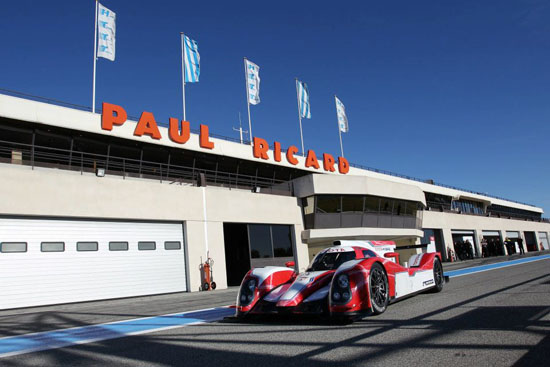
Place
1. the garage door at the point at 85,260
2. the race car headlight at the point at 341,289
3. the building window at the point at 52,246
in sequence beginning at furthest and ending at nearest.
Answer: the building window at the point at 52,246 → the garage door at the point at 85,260 → the race car headlight at the point at 341,289

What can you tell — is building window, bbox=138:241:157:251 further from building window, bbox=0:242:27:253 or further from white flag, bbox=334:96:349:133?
white flag, bbox=334:96:349:133

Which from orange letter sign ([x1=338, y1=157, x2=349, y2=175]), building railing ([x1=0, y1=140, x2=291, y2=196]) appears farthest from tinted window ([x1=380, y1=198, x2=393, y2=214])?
building railing ([x1=0, y1=140, x2=291, y2=196])

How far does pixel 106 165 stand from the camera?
770 inches

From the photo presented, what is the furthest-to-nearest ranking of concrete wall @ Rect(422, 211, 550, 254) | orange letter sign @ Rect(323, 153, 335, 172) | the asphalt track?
concrete wall @ Rect(422, 211, 550, 254), orange letter sign @ Rect(323, 153, 335, 172), the asphalt track

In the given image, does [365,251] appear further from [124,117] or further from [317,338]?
[124,117]

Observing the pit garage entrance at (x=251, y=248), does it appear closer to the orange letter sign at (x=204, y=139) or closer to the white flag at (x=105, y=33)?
the orange letter sign at (x=204, y=139)

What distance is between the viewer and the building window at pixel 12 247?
12999 mm

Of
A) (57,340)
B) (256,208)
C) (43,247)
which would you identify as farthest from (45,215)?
(256,208)

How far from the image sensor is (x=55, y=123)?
57.3 feet

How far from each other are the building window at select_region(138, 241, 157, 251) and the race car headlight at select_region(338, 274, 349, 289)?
41.3 ft

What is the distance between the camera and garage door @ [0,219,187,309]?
13173 mm

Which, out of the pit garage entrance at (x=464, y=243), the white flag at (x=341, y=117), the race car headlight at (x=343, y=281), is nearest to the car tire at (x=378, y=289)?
the race car headlight at (x=343, y=281)

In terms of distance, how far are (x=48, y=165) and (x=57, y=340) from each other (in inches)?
477

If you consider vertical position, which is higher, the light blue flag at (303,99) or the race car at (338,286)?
the light blue flag at (303,99)
